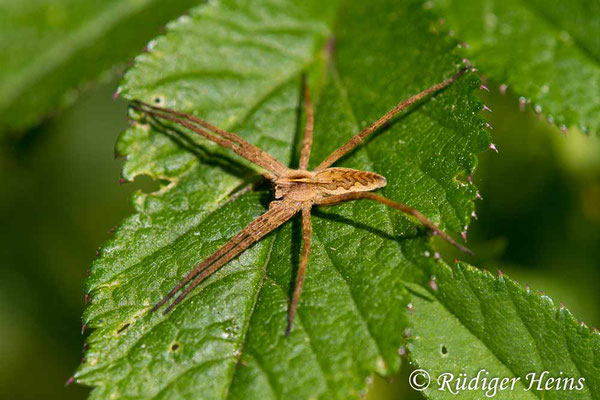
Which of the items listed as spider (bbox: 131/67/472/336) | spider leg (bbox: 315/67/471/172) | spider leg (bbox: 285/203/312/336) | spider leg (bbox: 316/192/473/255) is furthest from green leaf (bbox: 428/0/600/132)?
spider leg (bbox: 285/203/312/336)

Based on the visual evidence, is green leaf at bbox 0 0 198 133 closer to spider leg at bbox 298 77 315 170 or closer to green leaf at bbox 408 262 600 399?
spider leg at bbox 298 77 315 170

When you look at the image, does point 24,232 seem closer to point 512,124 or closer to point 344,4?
point 344,4

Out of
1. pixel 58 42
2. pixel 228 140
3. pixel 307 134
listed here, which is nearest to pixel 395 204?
pixel 307 134

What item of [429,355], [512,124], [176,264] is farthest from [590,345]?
[176,264]

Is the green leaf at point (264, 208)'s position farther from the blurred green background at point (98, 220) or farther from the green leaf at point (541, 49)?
the blurred green background at point (98, 220)

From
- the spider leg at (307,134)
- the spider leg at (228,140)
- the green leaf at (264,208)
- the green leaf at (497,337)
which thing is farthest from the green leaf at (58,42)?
the green leaf at (497,337)

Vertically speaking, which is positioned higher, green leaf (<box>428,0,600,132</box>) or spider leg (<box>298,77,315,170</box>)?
green leaf (<box>428,0,600,132</box>)
